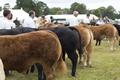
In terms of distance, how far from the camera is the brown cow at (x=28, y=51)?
2.97 metres

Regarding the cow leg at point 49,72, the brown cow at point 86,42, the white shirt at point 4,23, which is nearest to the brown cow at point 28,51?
Answer: the cow leg at point 49,72

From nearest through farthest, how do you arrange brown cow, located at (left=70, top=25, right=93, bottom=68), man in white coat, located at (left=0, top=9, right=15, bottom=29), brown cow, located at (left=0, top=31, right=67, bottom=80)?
brown cow, located at (left=0, top=31, right=67, bottom=80)
man in white coat, located at (left=0, top=9, right=15, bottom=29)
brown cow, located at (left=70, top=25, right=93, bottom=68)

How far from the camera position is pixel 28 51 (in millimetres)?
3105

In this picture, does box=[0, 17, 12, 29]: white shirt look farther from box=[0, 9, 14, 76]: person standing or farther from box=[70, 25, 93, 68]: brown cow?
box=[70, 25, 93, 68]: brown cow

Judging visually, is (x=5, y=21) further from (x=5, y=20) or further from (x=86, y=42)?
(x=86, y=42)

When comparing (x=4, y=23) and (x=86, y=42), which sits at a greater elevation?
(x=4, y=23)

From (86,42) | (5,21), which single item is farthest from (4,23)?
(86,42)

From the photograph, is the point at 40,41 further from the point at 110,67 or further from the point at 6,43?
the point at 110,67

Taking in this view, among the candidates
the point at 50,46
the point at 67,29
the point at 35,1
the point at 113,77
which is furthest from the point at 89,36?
the point at 35,1

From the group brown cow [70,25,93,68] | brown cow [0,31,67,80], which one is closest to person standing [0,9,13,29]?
brown cow [0,31,67,80]

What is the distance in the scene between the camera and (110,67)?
596 cm

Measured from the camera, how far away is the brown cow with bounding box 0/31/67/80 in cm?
297

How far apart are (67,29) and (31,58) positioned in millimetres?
2087

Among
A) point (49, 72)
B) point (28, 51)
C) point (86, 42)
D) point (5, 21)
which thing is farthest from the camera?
point (86, 42)
